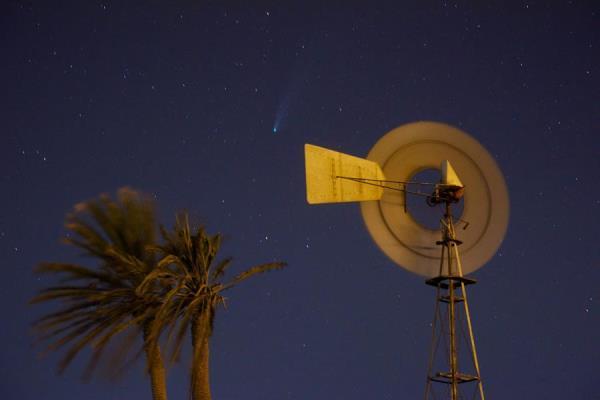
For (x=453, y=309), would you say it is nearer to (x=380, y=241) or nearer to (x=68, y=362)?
(x=380, y=241)

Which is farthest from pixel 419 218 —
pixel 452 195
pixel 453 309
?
pixel 453 309

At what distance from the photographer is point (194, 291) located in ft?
70.7

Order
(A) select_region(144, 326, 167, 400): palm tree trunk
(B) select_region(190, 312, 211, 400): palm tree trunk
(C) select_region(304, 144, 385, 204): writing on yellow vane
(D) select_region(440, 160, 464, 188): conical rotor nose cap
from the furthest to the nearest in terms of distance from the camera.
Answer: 1. (A) select_region(144, 326, 167, 400): palm tree trunk
2. (B) select_region(190, 312, 211, 400): palm tree trunk
3. (D) select_region(440, 160, 464, 188): conical rotor nose cap
4. (C) select_region(304, 144, 385, 204): writing on yellow vane

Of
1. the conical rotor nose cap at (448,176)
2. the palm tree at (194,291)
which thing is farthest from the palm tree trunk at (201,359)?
the conical rotor nose cap at (448,176)

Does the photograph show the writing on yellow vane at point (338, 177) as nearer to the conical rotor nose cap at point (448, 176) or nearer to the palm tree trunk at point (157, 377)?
the conical rotor nose cap at point (448, 176)

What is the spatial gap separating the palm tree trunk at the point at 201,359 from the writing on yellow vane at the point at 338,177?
165 inches

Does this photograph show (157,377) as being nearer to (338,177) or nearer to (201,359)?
(201,359)

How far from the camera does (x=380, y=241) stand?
65.9 ft

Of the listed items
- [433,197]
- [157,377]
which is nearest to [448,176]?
[433,197]

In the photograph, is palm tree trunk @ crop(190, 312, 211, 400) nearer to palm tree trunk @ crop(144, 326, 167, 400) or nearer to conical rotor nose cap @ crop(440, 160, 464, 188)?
palm tree trunk @ crop(144, 326, 167, 400)

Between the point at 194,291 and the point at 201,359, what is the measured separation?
1.54 m

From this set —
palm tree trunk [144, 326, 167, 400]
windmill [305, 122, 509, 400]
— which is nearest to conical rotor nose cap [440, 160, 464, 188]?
windmill [305, 122, 509, 400]

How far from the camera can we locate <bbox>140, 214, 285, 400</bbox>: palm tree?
830 inches

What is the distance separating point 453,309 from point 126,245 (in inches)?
310
